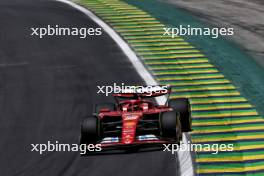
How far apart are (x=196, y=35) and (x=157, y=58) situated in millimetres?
3222

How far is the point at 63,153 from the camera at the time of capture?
14.1 m

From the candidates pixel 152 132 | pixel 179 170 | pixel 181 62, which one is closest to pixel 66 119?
pixel 152 132

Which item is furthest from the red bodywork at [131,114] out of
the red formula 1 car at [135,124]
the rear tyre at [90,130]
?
the rear tyre at [90,130]

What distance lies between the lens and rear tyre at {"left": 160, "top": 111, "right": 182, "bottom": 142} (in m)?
13.3

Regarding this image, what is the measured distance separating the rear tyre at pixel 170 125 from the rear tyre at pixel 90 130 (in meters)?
1.34

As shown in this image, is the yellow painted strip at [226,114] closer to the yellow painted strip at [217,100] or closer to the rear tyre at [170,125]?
the yellow painted strip at [217,100]

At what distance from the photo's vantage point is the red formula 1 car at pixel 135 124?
13344 millimetres

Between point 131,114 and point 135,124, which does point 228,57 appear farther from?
point 135,124

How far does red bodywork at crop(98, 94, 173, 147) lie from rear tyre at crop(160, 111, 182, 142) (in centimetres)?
18

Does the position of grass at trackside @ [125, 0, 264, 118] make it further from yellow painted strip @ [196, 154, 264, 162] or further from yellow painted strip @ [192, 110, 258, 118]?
yellow painted strip @ [196, 154, 264, 162]

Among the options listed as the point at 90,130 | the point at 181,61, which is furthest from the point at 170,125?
the point at 181,61

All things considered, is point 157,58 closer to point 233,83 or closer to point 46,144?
point 233,83

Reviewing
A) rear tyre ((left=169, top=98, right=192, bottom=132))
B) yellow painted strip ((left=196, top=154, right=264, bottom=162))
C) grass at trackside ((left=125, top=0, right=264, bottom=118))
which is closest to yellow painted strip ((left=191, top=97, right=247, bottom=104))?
grass at trackside ((left=125, top=0, right=264, bottom=118))

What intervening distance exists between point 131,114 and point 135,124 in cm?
40
